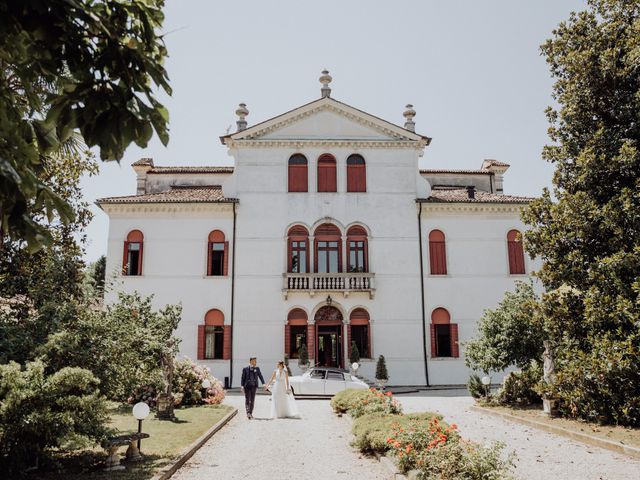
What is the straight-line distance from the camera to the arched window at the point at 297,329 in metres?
27.8

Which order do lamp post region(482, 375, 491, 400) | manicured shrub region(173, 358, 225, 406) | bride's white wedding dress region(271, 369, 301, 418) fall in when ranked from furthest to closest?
manicured shrub region(173, 358, 225, 406)
lamp post region(482, 375, 491, 400)
bride's white wedding dress region(271, 369, 301, 418)

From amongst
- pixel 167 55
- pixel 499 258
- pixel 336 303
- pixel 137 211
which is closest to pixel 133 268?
pixel 137 211

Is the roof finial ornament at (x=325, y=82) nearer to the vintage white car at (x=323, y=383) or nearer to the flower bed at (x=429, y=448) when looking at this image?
the vintage white car at (x=323, y=383)

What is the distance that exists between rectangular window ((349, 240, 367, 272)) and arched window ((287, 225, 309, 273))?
2366 millimetres

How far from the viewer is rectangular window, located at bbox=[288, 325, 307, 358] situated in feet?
91.4

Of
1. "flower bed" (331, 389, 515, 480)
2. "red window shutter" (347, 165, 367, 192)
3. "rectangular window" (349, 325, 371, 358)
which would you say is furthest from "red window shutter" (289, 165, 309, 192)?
"flower bed" (331, 389, 515, 480)

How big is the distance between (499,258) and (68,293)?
74.6 ft

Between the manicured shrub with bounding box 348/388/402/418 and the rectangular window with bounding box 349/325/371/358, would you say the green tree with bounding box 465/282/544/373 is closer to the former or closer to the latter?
the manicured shrub with bounding box 348/388/402/418

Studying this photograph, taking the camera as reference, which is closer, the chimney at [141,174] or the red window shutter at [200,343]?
the red window shutter at [200,343]

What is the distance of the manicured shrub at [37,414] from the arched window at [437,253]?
22.7 meters

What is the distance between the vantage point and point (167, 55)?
150 inches

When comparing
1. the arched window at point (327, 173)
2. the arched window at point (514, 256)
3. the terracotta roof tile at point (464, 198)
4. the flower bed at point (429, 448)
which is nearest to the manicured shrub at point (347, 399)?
the flower bed at point (429, 448)

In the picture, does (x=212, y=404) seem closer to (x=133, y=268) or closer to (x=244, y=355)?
(x=244, y=355)

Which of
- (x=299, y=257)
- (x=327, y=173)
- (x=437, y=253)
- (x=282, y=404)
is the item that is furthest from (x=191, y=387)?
(x=437, y=253)
